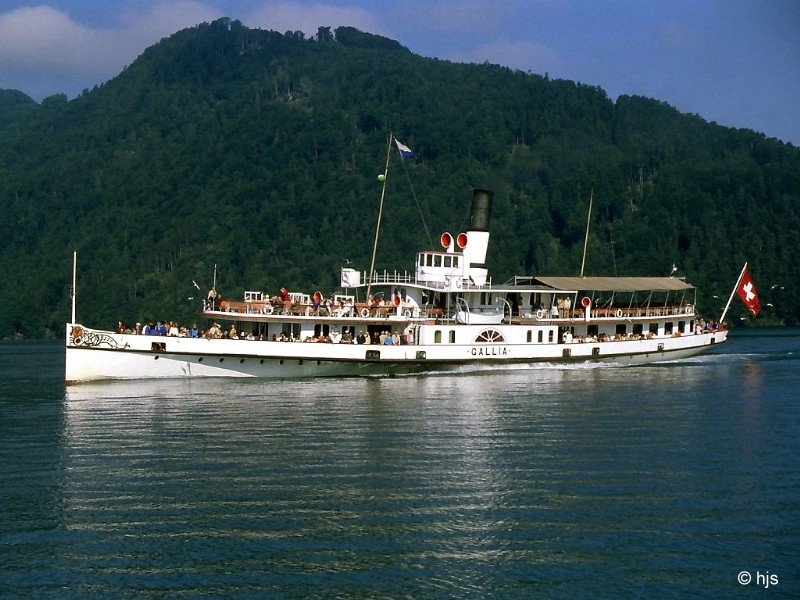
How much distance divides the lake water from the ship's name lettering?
969 centimetres

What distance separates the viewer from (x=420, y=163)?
647ft

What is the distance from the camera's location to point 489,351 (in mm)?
50594

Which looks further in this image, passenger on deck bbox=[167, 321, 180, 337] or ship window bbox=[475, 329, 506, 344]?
ship window bbox=[475, 329, 506, 344]

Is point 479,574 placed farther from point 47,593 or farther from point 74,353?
point 74,353

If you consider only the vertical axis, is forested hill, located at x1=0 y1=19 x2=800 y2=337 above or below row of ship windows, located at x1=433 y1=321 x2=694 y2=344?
above

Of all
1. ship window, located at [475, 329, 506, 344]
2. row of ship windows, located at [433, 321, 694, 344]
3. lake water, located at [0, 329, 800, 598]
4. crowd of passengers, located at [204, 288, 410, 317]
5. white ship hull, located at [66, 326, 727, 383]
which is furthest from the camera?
ship window, located at [475, 329, 506, 344]

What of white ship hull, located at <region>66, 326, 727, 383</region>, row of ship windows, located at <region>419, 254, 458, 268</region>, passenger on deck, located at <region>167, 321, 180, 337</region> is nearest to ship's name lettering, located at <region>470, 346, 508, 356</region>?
white ship hull, located at <region>66, 326, 727, 383</region>

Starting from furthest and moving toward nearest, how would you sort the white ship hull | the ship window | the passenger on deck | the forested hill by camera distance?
the forested hill < the ship window < the passenger on deck < the white ship hull

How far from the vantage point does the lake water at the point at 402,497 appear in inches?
760

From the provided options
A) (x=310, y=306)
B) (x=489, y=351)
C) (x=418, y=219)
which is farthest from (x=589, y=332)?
(x=418, y=219)

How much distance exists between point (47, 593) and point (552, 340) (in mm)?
37343

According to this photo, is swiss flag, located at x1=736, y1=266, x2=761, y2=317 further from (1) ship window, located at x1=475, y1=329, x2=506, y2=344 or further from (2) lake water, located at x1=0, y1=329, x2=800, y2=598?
(2) lake water, located at x1=0, y1=329, x2=800, y2=598

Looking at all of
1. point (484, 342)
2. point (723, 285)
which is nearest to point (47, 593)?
point (484, 342)

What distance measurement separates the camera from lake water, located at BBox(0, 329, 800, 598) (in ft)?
63.3
